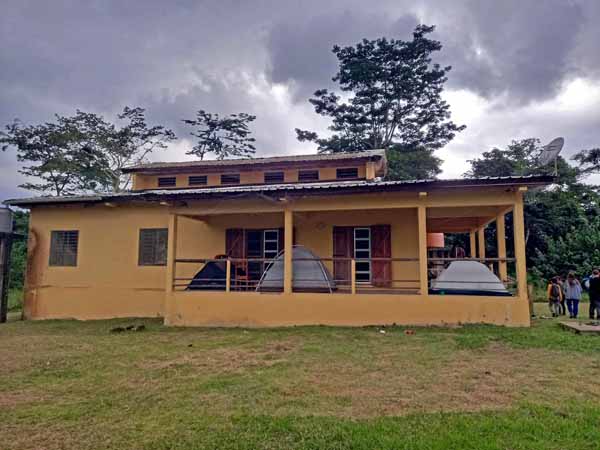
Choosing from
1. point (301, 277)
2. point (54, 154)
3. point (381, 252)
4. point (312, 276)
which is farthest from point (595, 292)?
point (54, 154)

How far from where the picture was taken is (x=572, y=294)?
10641 millimetres

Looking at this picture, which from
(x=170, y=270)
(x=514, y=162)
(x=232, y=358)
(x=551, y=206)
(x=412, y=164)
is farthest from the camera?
(x=514, y=162)

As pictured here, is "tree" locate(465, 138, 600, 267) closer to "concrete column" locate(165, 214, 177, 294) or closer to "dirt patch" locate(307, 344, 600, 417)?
"dirt patch" locate(307, 344, 600, 417)

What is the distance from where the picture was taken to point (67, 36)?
41.4 ft

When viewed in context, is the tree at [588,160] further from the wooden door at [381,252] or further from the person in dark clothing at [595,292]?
the wooden door at [381,252]

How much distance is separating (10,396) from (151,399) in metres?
1.77

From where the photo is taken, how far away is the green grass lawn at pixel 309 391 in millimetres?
3367

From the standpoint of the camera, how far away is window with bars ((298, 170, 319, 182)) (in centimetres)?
1419

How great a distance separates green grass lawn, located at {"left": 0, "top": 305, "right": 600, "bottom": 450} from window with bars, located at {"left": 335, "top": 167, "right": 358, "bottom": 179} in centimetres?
702

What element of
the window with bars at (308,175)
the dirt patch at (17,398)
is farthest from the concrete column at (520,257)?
the dirt patch at (17,398)

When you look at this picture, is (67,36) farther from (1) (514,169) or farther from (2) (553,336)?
(1) (514,169)

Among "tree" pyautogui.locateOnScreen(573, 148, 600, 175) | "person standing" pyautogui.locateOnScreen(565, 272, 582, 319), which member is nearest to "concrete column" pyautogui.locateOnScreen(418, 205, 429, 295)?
"person standing" pyautogui.locateOnScreen(565, 272, 582, 319)

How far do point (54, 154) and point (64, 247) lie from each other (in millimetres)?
16221

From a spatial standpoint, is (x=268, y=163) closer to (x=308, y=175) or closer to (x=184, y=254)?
(x=308, y=175)
